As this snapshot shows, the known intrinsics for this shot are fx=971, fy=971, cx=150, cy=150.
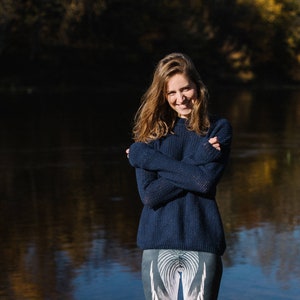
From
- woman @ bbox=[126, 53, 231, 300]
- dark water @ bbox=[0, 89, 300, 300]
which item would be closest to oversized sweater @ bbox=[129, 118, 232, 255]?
woman @ bbox=[126, 53, 231, 300]

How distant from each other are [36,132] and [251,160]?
7453 millimetres

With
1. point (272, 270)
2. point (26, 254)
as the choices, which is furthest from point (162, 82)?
point (26, 254)

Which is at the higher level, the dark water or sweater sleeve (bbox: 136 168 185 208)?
sweater sleeve (bbox: 136 168 185 208)

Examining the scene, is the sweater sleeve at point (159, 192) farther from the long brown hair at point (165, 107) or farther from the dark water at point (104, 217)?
the dark water at point (104, 217)

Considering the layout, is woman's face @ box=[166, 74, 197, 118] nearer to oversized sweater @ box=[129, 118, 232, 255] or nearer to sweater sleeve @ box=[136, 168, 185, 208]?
oversized sweater @ box=[129, 118, 232, 255]

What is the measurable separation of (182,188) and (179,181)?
4 cm

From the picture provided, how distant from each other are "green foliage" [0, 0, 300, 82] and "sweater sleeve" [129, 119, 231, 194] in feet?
156

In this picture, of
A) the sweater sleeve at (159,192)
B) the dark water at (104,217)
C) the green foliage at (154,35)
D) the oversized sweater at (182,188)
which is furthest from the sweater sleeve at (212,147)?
the green foliage at (154,35)

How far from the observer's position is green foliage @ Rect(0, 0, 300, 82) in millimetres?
56938

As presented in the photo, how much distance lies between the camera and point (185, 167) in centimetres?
409

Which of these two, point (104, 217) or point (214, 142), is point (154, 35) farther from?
point (214, 142)

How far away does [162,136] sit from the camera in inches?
163

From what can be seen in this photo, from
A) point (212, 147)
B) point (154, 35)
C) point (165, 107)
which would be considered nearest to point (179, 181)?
point (212, 147)

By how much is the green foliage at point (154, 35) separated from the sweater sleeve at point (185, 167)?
47.4m
